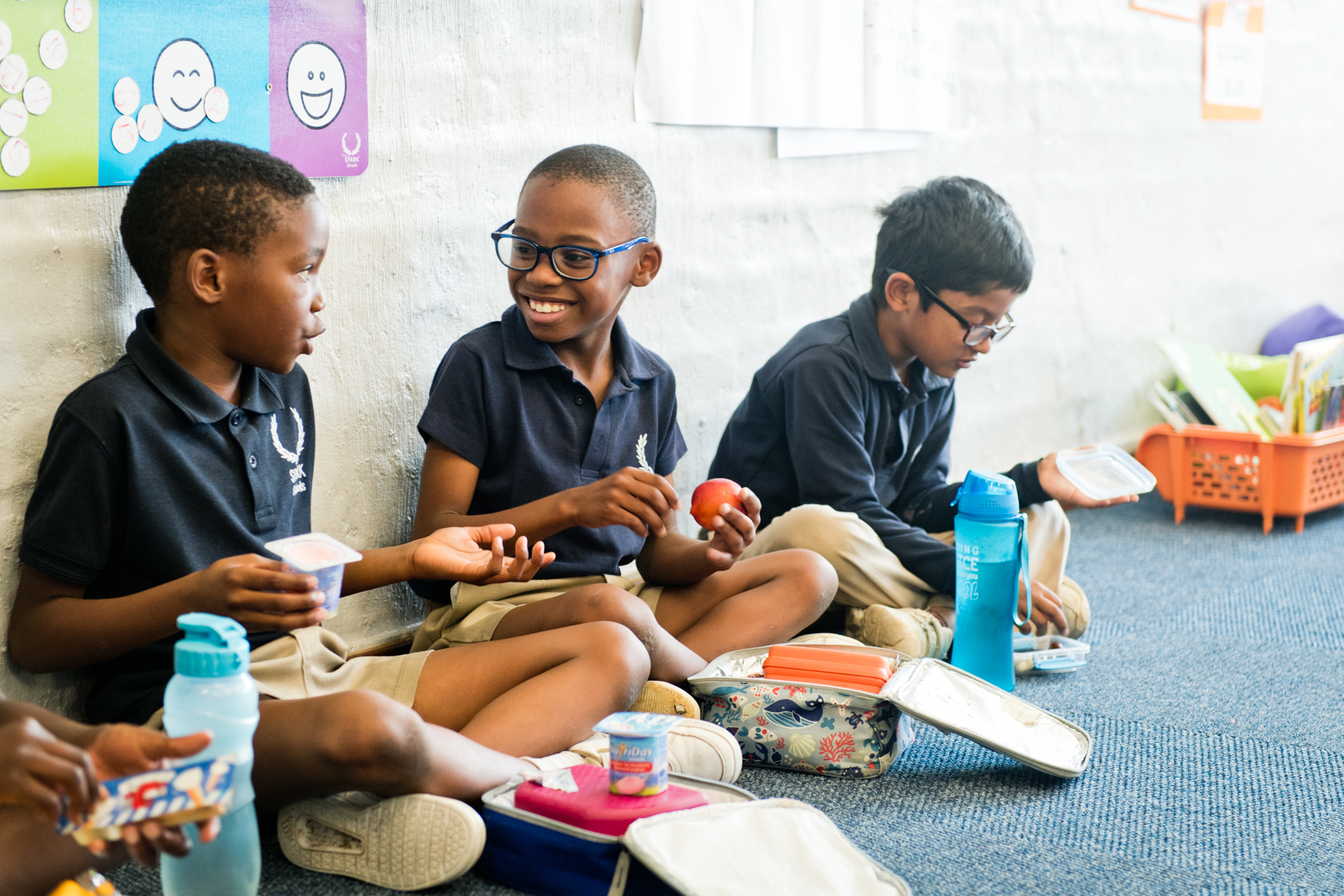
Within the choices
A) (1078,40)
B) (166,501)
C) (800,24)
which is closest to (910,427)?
(800,24)

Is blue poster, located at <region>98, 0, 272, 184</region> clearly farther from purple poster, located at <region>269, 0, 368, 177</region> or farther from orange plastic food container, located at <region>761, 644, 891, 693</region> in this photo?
orange plastic food container, located at <region>761, 644, 891, 693</region>

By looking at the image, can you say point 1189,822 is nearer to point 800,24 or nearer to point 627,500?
point 627,500

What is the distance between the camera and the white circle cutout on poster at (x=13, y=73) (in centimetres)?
127

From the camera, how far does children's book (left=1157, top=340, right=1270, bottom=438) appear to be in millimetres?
3088

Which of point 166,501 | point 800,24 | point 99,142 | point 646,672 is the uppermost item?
point 800,24

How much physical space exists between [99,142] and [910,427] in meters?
1.38

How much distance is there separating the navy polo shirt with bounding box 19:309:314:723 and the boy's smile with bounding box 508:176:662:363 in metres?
0.41

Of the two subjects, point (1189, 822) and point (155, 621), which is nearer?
point (155, 621)

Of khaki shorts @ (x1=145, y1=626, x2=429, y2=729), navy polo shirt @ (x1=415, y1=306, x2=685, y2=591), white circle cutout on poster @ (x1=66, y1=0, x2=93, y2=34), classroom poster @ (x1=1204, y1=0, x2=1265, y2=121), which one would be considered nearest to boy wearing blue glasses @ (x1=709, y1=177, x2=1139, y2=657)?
navy polo shirt @ (x1=415, y1=306, x2=685, y2=591)

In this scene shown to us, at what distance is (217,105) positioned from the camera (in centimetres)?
147

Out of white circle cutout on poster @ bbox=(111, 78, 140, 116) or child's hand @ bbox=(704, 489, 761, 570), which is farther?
child's hand @ bbox=(704, 489, 761, 570)

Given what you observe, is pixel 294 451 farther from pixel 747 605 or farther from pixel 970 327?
pixel 970 327

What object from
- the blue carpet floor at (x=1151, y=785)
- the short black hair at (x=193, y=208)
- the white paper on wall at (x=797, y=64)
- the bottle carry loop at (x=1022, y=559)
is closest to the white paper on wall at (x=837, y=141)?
the white paper on wall at (x=797, y=64)

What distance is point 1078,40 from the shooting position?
329 centimetres
